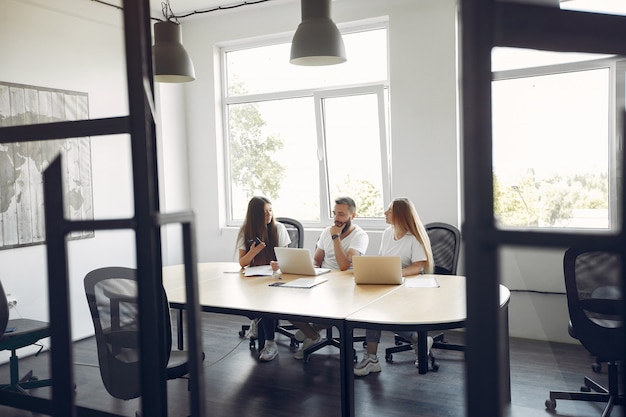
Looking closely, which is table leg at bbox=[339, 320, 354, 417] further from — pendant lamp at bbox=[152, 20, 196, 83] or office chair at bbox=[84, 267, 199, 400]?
pendant lamp at bbox=[152, 20, 196, 83]

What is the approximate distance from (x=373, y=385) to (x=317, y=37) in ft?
7.29

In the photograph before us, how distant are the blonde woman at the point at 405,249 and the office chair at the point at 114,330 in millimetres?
1822

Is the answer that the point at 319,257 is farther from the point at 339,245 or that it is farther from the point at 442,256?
the point at 442,256

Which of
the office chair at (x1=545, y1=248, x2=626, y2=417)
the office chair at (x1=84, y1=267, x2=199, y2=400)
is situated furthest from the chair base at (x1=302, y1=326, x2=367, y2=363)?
the office chair at (x1=84, y1=267, x2=199, y2=400)

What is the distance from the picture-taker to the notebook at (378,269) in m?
3.46

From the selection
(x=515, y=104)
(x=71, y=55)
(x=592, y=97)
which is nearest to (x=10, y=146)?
(x=71, y=55)

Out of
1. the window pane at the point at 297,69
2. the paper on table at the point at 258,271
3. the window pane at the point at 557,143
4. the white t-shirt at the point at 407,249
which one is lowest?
the paper on table at the point at 258,271

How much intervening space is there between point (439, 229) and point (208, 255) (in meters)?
2.80

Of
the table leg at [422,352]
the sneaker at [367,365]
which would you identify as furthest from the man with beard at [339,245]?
the table leg at [422,352]

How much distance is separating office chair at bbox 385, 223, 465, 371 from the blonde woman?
0.59 ft

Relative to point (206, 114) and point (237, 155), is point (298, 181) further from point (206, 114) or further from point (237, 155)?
point (206, 114)

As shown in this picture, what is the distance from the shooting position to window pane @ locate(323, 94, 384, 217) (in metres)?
5.43

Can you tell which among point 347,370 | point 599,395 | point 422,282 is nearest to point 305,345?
point 422,282

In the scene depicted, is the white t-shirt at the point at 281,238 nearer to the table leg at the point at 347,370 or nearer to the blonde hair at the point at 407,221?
the blonde hair at the point at 407,221
